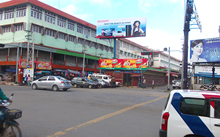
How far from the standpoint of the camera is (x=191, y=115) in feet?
13.4

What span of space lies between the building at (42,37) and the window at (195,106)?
31.0m

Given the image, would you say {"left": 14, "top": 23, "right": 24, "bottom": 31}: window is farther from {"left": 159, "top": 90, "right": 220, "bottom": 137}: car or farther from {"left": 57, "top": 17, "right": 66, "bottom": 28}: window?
{"left": 159, "top": 90, "right": 220, "bottom": 137}: car

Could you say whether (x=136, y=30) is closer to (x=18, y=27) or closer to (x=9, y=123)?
(x=18, y=27)

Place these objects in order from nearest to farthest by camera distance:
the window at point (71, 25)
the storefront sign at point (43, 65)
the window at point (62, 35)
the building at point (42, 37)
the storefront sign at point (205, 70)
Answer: the storefront sign at point (205, 70) → the storefront sign at point (43, 65) → the building at point (42, 37) → the window at point (62, 35) → the window at point (71, 25)

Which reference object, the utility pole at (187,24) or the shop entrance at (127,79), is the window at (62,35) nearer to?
the shop entrance at (127,79)

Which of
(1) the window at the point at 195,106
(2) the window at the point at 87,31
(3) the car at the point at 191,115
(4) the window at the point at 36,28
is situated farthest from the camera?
(2) the window at the point at 87,31

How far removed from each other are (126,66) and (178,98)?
33.2m

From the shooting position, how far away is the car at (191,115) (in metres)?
3.90

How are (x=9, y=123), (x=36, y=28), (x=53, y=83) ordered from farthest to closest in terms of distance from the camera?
(x=36, y=28), (x=53, y=83), (x=9, y=123)

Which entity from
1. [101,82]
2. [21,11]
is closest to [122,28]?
[101,82]

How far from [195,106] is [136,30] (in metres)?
37.1

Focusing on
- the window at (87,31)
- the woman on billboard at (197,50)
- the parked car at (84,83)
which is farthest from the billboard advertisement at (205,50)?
the window at (87,31)

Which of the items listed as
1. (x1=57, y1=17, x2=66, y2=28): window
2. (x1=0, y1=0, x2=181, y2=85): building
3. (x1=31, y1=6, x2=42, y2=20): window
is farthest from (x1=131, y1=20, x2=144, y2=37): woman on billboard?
(x1=31, y1=6, x2=42, y2=20): window

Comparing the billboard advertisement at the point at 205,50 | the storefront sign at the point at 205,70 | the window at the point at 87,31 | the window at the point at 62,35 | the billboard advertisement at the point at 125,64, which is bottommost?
the storefront sign at the point at 205,70
